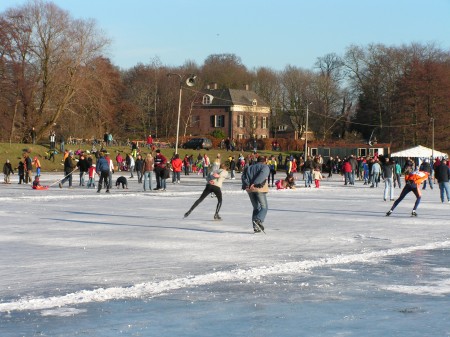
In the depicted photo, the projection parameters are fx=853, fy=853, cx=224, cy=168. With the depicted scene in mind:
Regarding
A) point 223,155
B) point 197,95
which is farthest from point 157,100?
point 223,155

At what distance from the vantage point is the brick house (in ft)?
312

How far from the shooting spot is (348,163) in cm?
3772

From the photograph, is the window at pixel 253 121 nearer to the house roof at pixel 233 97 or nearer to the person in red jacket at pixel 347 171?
the house roof at pixel 233 97

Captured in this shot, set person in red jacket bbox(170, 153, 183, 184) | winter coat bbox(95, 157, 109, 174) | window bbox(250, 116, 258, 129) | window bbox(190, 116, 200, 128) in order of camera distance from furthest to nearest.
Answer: window bbox(190, 116, 200, 128) < window bbox(250, 116, 258, 129) < person in red jacket bbox(170, 153, 183, 184) < winter coat bbox(95, 157, 109, 174)

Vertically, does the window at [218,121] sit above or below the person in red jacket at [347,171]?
above

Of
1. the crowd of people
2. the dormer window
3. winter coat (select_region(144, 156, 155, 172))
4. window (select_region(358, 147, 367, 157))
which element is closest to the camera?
the crowd of people

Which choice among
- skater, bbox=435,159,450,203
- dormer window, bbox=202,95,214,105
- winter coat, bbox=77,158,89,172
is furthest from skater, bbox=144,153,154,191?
dormer window, bbox=202,95,214,105

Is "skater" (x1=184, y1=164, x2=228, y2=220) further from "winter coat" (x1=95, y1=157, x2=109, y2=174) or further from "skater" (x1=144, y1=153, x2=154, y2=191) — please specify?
"skater" (x1=144, y1=153, x2=154, y2=191)

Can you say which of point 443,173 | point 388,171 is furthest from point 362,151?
point 443,173

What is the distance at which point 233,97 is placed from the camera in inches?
3812

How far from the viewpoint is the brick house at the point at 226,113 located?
95.2 meters

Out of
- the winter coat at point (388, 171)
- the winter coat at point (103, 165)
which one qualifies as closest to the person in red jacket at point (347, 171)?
the winter coat at point (388, 171)

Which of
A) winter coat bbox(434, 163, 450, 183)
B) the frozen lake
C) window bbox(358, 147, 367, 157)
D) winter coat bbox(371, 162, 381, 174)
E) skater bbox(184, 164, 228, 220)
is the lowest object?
the frozen lake

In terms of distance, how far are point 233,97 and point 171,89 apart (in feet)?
33.0
